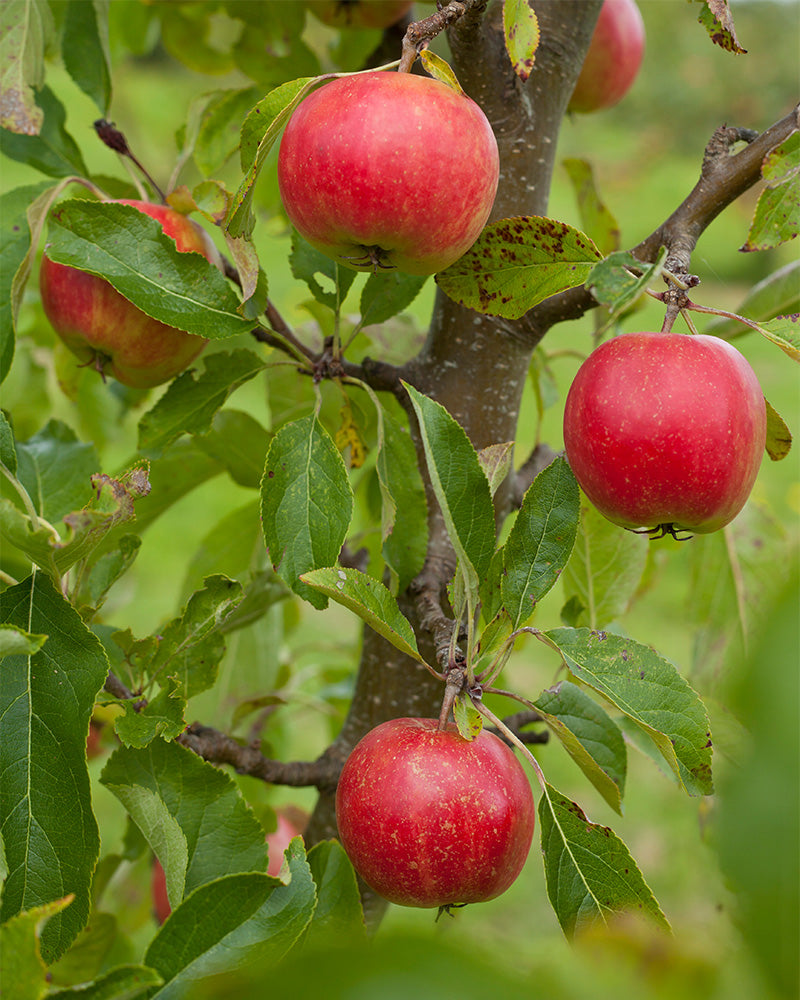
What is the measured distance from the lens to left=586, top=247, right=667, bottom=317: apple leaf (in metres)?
0.44

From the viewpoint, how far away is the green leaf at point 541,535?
56 cm

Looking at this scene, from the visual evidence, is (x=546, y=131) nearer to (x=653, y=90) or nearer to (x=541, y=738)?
(x=541, y=738)

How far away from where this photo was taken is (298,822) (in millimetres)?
1107

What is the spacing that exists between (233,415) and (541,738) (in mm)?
382

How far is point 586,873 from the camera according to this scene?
524mm

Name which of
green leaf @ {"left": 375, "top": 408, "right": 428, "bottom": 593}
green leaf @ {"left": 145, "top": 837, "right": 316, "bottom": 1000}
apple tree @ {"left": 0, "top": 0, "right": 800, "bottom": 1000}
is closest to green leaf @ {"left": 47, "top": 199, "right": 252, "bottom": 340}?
apple tree @ {"left": 0, "top": 0, "right": 800, "bottom": 1000}

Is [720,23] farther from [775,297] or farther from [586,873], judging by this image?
[586,873]

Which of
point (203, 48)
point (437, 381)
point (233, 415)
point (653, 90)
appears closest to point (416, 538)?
point (437, 381)

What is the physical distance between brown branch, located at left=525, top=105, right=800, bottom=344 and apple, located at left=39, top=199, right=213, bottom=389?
0.31m

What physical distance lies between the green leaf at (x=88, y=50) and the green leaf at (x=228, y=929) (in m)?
0.67

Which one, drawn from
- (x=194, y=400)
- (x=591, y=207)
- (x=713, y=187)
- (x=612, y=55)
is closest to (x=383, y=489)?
(x=194, y=400)

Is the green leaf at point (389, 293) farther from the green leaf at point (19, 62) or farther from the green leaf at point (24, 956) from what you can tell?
the green leaf at point (24, 956)

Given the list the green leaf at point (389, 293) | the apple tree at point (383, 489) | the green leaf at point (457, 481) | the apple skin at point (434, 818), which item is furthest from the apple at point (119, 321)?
the apple skin at point (434, 818)

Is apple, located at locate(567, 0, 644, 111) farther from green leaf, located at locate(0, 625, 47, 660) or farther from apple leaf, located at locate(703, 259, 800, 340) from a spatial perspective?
green leaf, located at locate(0, 625, 47, 660)
